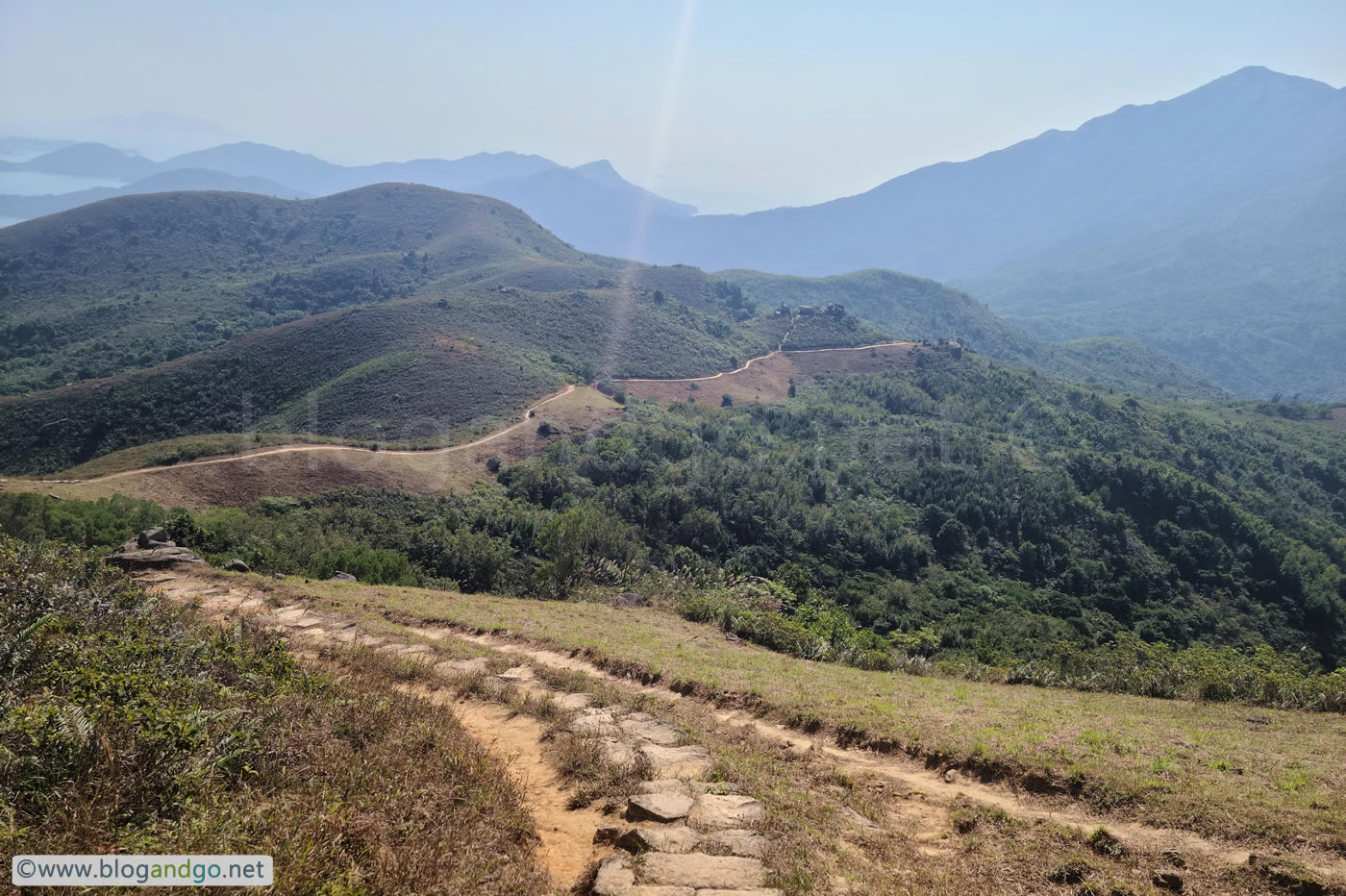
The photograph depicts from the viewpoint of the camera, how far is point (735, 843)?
5551 mm

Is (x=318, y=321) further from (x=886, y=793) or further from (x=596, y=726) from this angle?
(x=886, y=793)

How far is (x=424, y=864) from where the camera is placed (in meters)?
4.22

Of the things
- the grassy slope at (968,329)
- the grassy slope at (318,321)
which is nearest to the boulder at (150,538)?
the grassy slope at (318,321)

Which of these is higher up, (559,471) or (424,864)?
(424,864)

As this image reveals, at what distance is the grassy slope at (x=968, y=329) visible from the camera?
12644cm

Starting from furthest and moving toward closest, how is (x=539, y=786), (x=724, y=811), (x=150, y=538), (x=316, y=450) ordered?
(x=316, y=450) → (x=150, y=538) → (x=539, y=786) → (x=724, y=811)

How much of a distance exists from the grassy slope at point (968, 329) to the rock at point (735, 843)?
12473cm

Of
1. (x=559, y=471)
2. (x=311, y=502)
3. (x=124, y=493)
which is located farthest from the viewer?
(x=559, y=471)

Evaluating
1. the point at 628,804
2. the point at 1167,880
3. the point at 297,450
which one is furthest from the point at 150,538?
the point at 297,450

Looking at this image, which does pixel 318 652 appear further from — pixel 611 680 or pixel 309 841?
pixel 309 841

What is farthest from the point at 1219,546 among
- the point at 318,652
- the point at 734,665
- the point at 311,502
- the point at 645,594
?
the point at 311,502

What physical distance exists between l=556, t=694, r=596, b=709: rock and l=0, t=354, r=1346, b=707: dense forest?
9064mm

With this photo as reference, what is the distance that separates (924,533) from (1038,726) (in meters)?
44.2

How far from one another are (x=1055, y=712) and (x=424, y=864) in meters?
11.0
